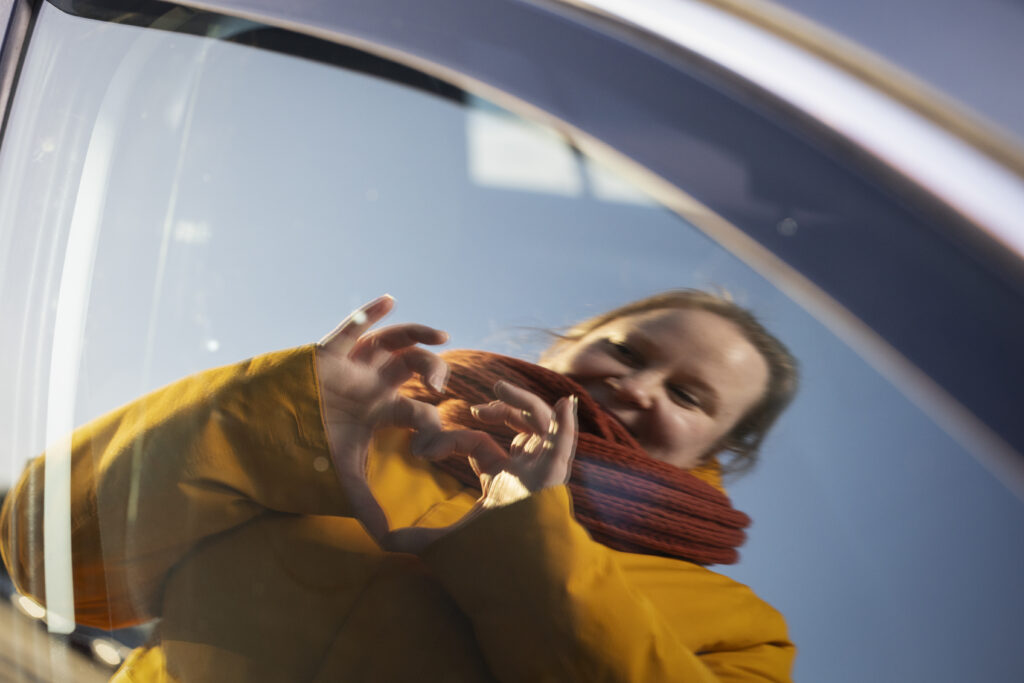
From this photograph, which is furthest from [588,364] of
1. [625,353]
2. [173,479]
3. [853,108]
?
[173,479]

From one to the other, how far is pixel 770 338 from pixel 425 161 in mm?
382

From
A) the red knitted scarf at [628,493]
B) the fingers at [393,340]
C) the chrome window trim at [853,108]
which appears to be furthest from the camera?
the fingers at [393,340]

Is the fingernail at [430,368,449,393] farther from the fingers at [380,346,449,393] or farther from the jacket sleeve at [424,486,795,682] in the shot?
the jacket sleeve at [424,486,795,682]

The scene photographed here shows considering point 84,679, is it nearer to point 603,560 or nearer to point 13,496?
point 13,496

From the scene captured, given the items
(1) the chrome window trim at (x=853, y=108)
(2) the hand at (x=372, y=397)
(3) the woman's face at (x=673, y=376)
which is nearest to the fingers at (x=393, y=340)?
(2) the hand at (x=372, y=397)

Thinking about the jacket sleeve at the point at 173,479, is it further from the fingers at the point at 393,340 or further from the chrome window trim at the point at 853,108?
the chrome window trim at the point at 853,108

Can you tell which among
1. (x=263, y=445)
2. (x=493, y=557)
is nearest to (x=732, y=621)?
(x=493, y=557)

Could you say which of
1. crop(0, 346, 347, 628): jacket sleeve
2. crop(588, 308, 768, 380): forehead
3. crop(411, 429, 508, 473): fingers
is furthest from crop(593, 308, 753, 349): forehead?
crop(0, 346, 347, 628): jacket sleeve

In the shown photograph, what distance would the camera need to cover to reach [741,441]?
54 centimetres

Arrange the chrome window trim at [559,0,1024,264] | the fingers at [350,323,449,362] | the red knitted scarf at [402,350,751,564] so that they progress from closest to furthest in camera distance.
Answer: the chrome window trim at [559,0,1024,264]
the red knitted scarf at [402,350,751,564]
the fingers at [350,323,449,362]

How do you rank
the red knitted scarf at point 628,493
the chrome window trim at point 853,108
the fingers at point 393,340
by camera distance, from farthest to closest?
the fingers at point 393,340 → the red knitted scarf at point 628,493 → the chrome window trim at point 853,108

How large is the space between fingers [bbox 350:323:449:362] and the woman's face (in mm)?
112

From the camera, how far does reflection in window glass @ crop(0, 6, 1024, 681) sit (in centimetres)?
48

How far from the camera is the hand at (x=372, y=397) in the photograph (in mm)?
606
